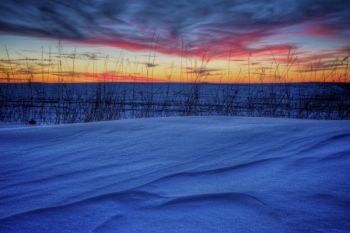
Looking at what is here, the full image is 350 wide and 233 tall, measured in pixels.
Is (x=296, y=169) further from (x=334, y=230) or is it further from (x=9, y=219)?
(x=9, y=219)

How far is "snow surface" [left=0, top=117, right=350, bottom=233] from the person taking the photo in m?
0.49

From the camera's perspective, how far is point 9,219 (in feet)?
1.64

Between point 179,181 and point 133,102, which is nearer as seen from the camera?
point 179,181

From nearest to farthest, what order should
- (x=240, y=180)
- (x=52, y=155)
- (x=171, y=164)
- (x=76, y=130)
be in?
1. (x=240, y=180)
2. (x=171, y=164)
3. (x=52, y=155)
4. (x=76, y=130)

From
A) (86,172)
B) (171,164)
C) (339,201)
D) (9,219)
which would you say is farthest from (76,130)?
(339,201)

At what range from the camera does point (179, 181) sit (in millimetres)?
688

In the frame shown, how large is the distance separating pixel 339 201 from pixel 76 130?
1.13 m

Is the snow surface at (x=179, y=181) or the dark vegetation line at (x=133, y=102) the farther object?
the dark vegetation line at (x=133, y=102)

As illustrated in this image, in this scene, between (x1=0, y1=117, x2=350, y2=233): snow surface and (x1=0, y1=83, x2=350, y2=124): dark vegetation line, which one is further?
(x1=0, y1=83, x2=350, y2=124): dark vegetation line

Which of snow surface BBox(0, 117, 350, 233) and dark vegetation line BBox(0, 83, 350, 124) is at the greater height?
dark vegetation line BBox(0, 83, 350, 124)

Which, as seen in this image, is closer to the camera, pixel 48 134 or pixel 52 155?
pixel 52 155

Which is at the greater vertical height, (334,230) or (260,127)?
(260,127)

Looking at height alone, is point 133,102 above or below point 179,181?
above

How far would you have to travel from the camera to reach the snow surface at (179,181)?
0.49m
